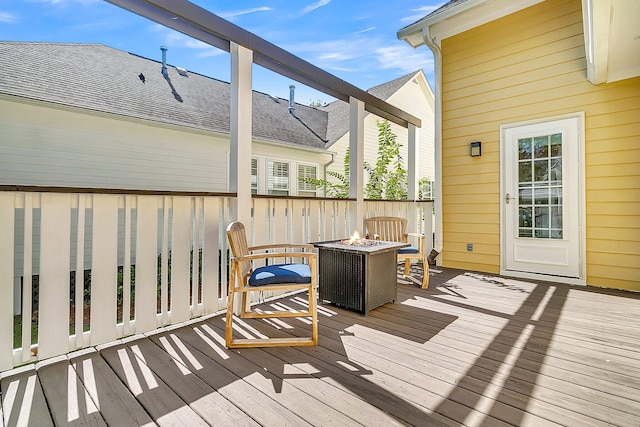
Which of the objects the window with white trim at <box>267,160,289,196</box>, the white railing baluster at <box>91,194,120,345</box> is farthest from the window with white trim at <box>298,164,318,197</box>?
the white railing baluster at <box>91,194,120,345</box>

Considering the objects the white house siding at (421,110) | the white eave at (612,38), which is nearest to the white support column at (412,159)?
the white eave at (612,38)

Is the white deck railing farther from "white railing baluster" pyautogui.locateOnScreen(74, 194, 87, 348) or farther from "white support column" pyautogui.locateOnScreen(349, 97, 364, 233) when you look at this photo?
"white support column" pyautogui.locateOnScreen(349, 97, 364, 233)

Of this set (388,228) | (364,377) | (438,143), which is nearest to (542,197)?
(438,143)

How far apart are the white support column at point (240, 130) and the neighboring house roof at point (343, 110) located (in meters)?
5.99

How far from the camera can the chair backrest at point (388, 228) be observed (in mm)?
4309

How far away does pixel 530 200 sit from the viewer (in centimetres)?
445

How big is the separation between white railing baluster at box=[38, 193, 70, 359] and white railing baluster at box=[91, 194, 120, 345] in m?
0.15

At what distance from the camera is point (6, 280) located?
6.28 ft

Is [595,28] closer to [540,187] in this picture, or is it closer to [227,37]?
[540,187]

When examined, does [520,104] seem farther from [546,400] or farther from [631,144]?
[546,400]

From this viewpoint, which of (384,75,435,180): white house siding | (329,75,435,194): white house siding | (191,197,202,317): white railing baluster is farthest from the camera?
(384,75,435,180): white house siding

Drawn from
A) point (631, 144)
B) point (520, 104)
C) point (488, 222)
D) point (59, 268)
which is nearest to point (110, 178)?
point (59, 268)

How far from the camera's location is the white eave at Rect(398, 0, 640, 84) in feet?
8.22

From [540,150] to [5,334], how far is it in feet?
18.9
